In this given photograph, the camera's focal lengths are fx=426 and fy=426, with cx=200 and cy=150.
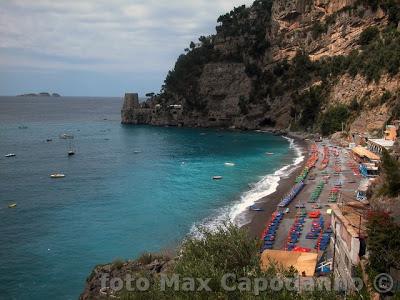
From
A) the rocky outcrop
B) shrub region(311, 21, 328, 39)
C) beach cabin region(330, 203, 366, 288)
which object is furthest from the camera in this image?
shrub region(311, 21, 328, 39)

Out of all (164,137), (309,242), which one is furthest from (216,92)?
(309,242)

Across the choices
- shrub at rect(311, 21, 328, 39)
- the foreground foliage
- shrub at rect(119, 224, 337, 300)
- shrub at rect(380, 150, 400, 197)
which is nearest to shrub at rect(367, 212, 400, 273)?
the foreground foliage

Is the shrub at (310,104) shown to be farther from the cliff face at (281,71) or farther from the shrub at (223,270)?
the shrub at (223,270)

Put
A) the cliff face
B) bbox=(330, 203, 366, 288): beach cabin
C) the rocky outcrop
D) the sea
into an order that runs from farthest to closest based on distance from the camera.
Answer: the cliff face, the sea, the rocky outcrop, bbox=(330, 203, 366, 288): beach cabin

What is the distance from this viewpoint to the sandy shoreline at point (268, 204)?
36094 millimetres

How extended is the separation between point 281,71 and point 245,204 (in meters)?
70.0

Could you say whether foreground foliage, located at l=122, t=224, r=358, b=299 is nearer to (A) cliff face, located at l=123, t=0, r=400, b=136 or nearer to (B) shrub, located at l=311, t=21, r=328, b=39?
(A) cliff face, located at l=123, t=0, r=400, b=136

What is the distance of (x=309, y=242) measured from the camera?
A: 3106 centimetres

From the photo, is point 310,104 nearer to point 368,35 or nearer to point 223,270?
point 368,35

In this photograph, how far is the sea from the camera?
103 ft

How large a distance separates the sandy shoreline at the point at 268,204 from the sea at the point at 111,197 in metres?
1.10

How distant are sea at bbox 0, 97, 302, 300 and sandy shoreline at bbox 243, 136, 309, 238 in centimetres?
110

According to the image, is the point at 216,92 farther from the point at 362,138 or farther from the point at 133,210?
the point at 133,210

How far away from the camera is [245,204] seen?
4356 cm
